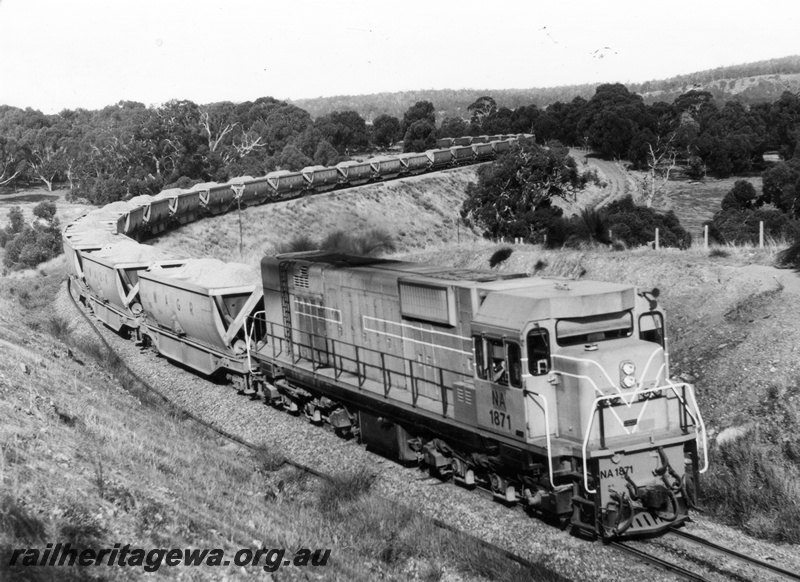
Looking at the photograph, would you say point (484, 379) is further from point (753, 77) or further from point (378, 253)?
point (753, 77)

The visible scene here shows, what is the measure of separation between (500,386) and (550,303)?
4.77ft

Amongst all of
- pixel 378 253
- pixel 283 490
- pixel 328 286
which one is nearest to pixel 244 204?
pixel 378 253

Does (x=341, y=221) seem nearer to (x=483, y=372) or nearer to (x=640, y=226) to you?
(x=640, y=226)

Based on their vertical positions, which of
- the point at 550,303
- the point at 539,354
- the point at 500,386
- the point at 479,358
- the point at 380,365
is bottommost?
the point at 380,365

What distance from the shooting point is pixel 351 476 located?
13.9m

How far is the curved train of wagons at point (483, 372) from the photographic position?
436 inches

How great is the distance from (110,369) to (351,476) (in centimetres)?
1173

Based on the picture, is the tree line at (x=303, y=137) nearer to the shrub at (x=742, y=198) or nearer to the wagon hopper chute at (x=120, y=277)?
the shrub at (x=742, y=198)

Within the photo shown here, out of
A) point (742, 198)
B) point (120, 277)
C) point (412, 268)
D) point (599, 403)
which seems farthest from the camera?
point (742, 198)

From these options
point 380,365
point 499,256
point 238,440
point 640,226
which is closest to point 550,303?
point 380,365

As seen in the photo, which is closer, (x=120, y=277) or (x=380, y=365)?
(x=380, y=365)

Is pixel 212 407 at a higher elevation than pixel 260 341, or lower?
lower

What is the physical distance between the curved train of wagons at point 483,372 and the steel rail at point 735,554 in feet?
0.73

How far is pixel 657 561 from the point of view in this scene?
34.2 feet
